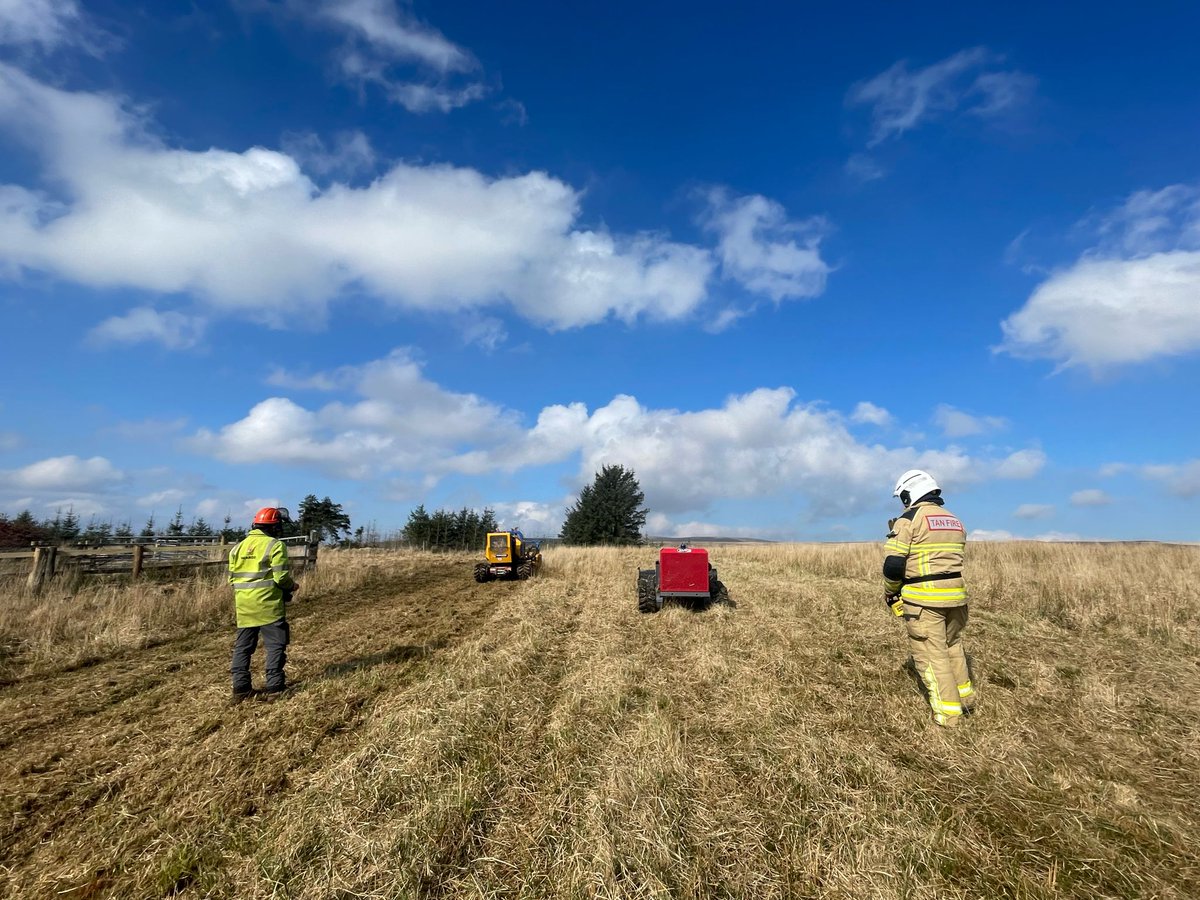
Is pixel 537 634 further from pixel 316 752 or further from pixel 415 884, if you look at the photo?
pixel 415 884

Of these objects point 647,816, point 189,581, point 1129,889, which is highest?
point 189,581

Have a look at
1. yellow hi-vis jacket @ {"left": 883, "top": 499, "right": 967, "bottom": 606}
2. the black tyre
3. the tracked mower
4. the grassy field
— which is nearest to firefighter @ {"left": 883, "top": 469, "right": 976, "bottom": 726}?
yellow hi-vis jacket @ {"left": 883, "top": 499, "right": 967, "bottom": 606}

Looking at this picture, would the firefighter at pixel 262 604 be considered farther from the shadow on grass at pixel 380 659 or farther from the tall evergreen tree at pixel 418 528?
the tall evergreen tree at pixel 418 528

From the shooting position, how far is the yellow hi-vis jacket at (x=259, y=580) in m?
6.41

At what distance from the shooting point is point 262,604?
641cm

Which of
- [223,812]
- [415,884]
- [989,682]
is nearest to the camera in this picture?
[415,884]

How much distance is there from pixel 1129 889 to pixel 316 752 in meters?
5.70

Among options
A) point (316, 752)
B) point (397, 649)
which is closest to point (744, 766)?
point (316, 752)

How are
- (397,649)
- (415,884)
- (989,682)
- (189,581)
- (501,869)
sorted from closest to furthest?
(415,884) < (501,869) < (989,682) < (397,649) < (189,581)

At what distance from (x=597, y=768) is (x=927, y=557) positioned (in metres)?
4.05

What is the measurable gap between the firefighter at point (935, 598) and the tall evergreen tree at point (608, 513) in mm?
44221

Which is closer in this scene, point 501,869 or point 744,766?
point 501,869

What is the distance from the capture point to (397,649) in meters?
8.70

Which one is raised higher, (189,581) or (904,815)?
(189,581)
